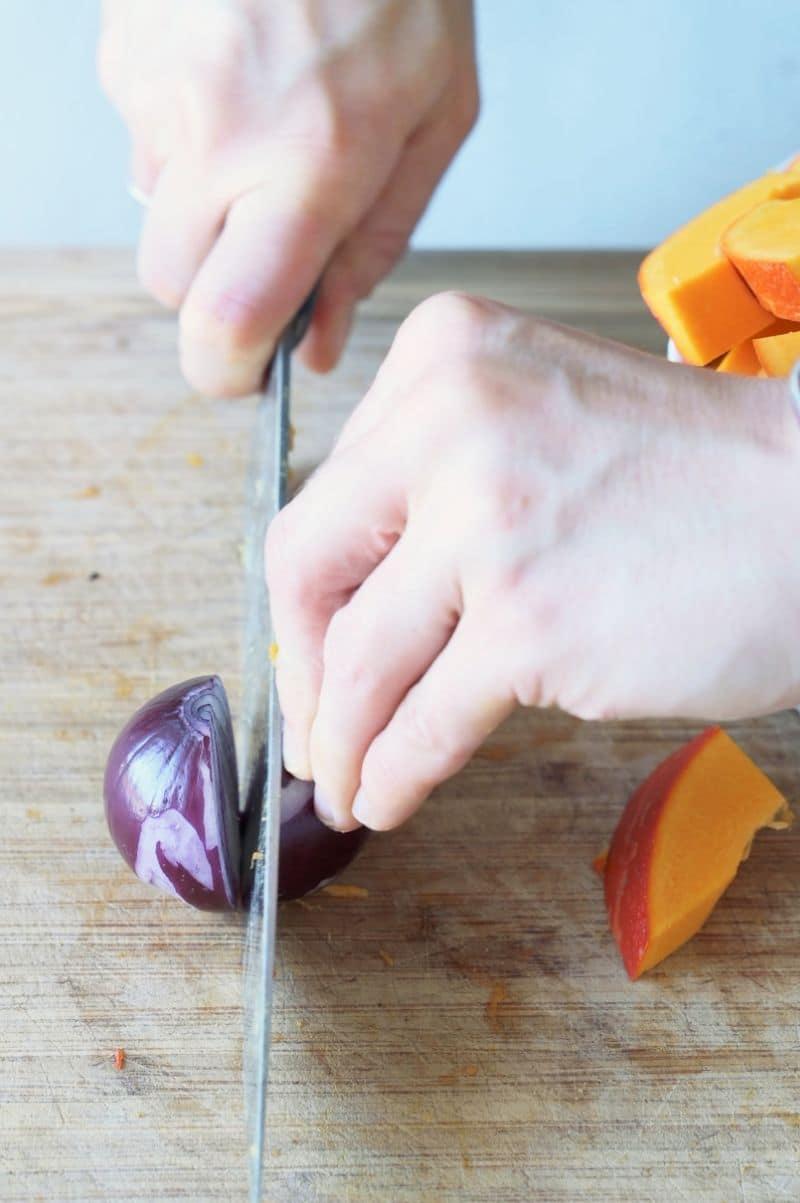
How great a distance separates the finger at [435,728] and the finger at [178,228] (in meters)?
0.87

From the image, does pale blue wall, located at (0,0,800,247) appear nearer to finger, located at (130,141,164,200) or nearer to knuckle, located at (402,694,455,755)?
finger, located at (130,141,164,200)

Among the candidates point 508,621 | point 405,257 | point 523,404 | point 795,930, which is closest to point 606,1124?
point 795,930

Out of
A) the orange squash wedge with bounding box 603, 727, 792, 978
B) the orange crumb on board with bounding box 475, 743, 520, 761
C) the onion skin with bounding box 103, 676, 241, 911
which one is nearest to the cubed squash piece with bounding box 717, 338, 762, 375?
the orange squash wedge with bounding box 603, 727, 792, 978

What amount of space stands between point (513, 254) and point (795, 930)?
1.45 m

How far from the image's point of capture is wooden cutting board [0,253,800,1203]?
1237 mm

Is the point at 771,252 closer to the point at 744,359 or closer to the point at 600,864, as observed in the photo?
the point at 744,359

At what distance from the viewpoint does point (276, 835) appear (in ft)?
3.86

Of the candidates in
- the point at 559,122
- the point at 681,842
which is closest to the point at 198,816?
the point at 681,842

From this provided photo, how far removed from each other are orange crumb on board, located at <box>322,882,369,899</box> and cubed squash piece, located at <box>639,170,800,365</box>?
770mm

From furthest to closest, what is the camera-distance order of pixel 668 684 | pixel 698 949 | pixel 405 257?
pixel 405 257
pixel 698 949
pixel 668 684

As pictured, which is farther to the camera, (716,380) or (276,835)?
(276,835)

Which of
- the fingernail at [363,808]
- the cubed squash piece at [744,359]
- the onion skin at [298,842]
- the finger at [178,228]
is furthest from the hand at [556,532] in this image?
the finger at [178,228]

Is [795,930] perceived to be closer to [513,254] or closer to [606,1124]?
[606,1124]

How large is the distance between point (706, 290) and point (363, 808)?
74 cm
